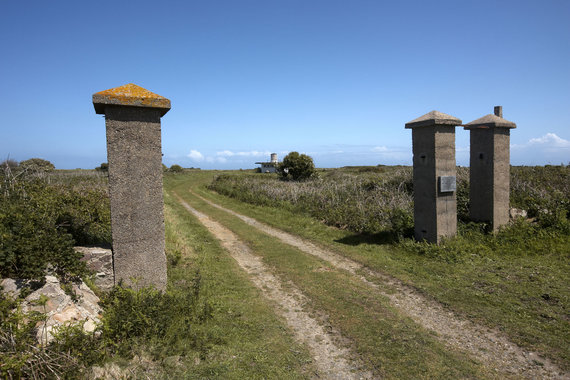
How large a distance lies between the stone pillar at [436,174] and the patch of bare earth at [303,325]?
4.70 metres

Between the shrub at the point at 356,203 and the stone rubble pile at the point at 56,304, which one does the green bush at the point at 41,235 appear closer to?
the stone rubble pile at the point at 56,304

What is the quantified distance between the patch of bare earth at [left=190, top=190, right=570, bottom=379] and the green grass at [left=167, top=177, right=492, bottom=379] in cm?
21

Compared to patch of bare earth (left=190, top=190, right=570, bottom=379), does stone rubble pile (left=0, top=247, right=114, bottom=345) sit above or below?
above

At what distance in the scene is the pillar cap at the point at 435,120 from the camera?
872cm

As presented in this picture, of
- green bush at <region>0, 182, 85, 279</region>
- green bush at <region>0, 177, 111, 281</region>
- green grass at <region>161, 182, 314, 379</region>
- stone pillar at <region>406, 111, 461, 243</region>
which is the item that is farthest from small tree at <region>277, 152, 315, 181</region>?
green bush at <region>0, 182, 85, 279</region>

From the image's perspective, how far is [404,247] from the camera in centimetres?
927

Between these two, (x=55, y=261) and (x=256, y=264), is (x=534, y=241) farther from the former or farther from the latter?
(x=55, y=261)

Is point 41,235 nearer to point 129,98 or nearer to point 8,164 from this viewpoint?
point 129,98

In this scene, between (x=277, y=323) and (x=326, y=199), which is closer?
(x=277, y=323)

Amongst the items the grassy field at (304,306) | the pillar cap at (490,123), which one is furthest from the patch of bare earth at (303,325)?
the pillar cap at (490,123)

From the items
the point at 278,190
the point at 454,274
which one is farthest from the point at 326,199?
the point at 454,274

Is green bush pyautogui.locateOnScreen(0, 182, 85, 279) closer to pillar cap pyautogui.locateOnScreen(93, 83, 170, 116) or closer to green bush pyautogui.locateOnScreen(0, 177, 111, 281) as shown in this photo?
green bush pyautogui.locateOnScreen(0, 177, 111, 281)

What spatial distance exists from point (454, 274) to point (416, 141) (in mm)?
3970

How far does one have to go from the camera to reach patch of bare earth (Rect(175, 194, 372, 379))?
13.4 feet
